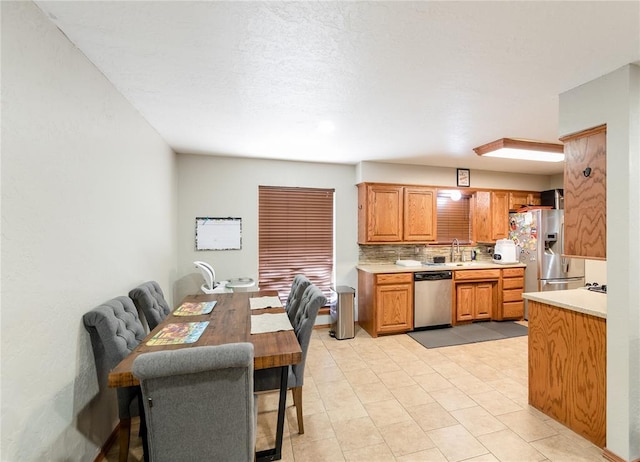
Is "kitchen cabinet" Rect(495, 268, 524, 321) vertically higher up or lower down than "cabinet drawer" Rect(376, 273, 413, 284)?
lower down

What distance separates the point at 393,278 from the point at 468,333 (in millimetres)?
1336

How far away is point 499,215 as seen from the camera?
5.06m

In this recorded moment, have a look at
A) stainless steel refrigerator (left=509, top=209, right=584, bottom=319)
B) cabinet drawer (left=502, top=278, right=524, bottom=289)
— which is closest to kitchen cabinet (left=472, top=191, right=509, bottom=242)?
stainless steel refrigerator (left=509, top=209, right=584, bottom=319)

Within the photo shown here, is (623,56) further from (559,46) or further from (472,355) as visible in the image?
(472,355)

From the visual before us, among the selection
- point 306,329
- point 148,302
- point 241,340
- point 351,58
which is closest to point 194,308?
point 148,302

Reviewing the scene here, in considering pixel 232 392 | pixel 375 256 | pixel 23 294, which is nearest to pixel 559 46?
pixel 232 392

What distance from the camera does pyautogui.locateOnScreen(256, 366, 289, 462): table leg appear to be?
184 cm

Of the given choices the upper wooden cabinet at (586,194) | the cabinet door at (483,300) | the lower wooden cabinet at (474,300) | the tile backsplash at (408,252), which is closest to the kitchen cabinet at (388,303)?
the tile backsplash at (408,252)

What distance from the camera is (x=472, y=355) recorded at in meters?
3.50

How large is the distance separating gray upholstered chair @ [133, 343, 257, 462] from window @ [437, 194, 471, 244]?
4.47 meters

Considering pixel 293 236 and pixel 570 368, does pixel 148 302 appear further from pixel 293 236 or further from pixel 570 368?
pixel 570 368

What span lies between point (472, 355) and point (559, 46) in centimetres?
316

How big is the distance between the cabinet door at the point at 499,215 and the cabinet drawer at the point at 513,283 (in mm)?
730

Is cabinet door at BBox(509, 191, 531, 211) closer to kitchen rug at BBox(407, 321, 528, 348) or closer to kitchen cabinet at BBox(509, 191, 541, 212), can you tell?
kitchen cabinet at BBox(509, 191, 541, 212)
